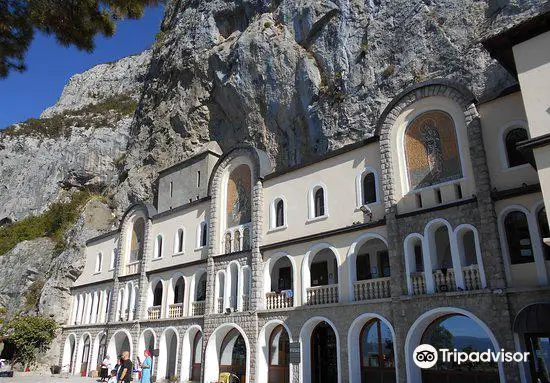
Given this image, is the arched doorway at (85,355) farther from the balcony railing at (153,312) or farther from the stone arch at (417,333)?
the stone arch at (417,333)

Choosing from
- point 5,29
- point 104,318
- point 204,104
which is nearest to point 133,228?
point 104,318

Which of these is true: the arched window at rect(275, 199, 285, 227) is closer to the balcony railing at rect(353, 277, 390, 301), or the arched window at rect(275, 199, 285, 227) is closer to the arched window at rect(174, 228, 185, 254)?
the balcony railing at rect(353, 277, 390, 301)

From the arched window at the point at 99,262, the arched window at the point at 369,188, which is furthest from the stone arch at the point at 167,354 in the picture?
the arched window at the point at 369,188

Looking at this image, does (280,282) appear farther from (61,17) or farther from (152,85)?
(152,85)

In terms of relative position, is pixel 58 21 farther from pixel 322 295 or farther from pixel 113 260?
pixel 113 260

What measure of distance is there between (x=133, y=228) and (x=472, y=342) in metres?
24.4

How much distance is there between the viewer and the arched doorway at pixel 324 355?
19531mm

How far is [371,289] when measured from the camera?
58.1ft

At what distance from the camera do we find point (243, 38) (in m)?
34.5

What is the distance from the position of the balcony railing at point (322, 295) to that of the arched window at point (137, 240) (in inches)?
617

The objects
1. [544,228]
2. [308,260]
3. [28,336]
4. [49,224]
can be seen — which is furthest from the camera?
[49,224]

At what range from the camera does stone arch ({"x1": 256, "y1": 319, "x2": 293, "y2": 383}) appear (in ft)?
67.2

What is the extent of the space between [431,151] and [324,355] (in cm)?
1016

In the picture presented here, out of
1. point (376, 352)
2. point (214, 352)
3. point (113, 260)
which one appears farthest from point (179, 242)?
point (376, 352)
